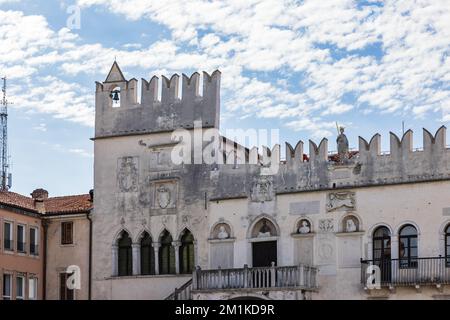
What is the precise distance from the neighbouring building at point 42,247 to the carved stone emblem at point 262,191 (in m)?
7.80

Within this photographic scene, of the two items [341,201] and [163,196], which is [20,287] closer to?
[163,196]

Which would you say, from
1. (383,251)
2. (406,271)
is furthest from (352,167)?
(406,271)

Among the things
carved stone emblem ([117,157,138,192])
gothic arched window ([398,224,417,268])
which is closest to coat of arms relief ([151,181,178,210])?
carved stone emblem ([117,157,138,192])

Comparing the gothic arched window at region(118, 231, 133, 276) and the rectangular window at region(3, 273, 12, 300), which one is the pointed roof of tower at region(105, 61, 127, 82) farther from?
the rectangular window at region(3, 273, 12, 300)

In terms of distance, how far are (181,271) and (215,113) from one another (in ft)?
20.9

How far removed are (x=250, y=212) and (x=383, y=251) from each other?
5.49 meters

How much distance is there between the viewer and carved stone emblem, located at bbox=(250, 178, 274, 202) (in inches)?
1542

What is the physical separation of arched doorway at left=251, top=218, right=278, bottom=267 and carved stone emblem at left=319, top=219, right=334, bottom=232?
1906mm

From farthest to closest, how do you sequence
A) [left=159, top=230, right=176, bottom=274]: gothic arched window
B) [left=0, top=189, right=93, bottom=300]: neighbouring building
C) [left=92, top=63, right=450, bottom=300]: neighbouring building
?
1. [left=0, top=189, right=93, bottom=300]: neighbouring building
2. [left=159, top=230, right=176, bottom=274]: gothic arched window
3. [left=92, top=63, right=450, bottom=300]: neighbouring building

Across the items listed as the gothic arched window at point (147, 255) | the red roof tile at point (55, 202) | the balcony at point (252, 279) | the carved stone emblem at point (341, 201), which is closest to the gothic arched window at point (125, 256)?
the gothic arched window at point (147, 255)

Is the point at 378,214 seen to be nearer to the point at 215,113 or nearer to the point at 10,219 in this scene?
the point at 215,113

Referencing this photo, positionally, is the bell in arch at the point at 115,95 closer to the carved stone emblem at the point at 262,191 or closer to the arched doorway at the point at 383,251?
the carved stone emblem at the point at 262,191

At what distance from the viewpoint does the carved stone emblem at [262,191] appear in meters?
39.2
